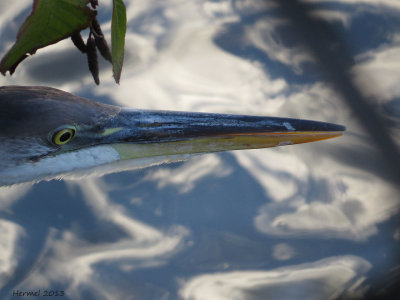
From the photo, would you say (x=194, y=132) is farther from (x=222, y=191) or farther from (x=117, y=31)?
(x=222, y=191)

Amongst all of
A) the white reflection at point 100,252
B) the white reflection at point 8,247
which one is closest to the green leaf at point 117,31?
the white reflection at point 100,252

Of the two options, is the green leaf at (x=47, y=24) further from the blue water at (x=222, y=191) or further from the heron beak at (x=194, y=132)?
the blue water at (x=222, y=191)

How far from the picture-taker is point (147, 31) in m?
3.44

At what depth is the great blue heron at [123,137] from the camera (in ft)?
5.04

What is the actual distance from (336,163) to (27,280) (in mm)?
2103

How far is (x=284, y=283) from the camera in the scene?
2.83 meters

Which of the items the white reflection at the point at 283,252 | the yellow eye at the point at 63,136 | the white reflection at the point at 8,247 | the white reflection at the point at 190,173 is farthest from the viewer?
the white reflection at the point at 190,173

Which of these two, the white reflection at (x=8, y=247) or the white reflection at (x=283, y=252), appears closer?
the white reflection at (x=8, y=247)

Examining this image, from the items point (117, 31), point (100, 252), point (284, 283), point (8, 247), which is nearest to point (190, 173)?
point (100, 252)

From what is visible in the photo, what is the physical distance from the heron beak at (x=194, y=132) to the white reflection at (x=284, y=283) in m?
1.45

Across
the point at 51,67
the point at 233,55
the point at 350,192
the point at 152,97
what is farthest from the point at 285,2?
the point at 51,67

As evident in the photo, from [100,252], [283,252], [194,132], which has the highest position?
[100,252]

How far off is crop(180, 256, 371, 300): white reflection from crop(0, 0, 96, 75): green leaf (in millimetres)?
2204

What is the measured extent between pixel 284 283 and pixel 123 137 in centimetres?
167
